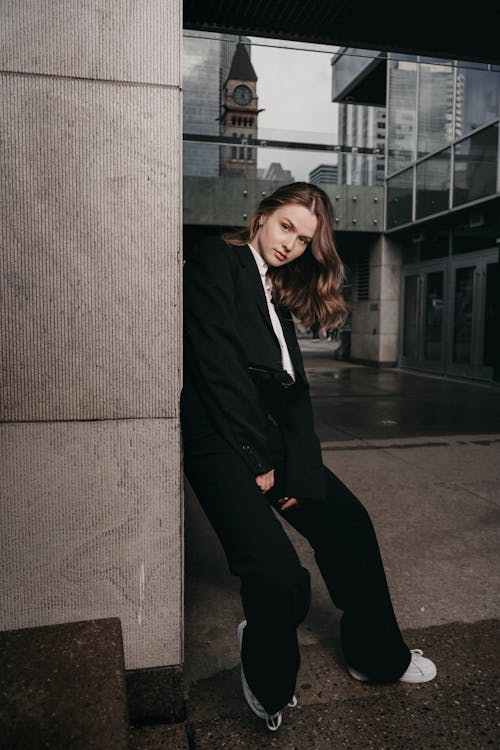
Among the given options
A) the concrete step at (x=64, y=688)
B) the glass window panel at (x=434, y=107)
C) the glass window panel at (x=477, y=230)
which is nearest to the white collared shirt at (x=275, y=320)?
the concrete step at (x=64, y=688)

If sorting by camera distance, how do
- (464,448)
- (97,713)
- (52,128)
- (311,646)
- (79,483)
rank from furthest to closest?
(464,448), (311,646), (79,483), (52,128), (97,713)

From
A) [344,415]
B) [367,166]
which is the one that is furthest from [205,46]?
[344,415]

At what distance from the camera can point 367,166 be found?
16484mm

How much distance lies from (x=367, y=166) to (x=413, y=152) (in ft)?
5.12

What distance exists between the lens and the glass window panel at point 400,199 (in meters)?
15.3

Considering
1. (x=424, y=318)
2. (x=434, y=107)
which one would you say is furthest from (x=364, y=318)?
(x=434, y=107)

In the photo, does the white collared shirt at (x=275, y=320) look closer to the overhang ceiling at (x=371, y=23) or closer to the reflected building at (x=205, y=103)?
the overhang ceiling at (x=371, y=23)

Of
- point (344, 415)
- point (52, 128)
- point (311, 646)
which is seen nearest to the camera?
point (52, 128)

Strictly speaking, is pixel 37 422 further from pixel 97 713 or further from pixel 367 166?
pixel 367 166

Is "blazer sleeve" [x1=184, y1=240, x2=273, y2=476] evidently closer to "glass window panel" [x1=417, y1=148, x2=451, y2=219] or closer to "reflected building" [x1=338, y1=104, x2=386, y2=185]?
"glass window panel" [x1=417, y1=148, x2=451, y2=219]

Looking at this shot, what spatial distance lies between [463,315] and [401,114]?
244 inches

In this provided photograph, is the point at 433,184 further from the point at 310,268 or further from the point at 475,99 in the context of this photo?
the point at 310,268

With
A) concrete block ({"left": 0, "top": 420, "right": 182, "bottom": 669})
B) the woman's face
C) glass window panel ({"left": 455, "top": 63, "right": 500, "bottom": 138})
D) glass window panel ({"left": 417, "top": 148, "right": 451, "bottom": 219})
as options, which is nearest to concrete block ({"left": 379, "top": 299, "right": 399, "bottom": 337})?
glass window panel ({"left": 417, "top": 148, "right": 451, "bottom": 219})

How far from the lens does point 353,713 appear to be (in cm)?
222
